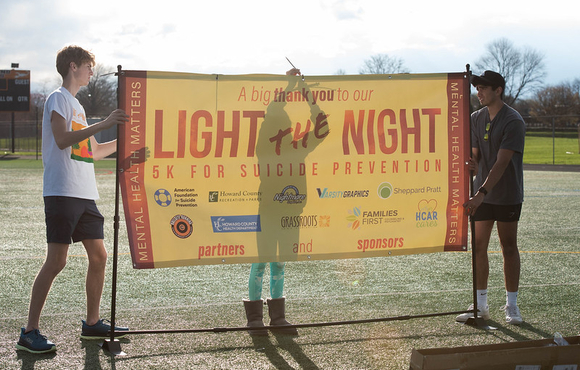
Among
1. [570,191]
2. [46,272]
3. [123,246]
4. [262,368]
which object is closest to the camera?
[262,368]

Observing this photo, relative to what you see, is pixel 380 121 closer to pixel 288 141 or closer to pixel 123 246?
pixel 288 141

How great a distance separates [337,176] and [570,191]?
13693mm

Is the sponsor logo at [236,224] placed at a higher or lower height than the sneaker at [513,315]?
higher

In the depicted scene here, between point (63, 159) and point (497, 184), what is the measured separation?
3351mm

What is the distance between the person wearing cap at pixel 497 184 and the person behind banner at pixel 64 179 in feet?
9.23

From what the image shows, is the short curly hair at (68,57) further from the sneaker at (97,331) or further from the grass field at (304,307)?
the grass field at (304,307)

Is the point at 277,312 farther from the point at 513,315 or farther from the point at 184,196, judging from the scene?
the point at 513,315

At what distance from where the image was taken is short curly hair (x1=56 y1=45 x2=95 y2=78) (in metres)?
4.30

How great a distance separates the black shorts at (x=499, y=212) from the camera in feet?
16.5

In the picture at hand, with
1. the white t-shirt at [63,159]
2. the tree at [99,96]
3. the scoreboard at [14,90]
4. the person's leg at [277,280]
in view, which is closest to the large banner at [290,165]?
the person's leg at [277,280]

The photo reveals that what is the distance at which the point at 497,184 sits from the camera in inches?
200

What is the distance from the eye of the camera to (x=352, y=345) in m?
4.36

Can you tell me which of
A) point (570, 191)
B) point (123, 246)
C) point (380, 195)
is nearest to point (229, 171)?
point (380, 195)

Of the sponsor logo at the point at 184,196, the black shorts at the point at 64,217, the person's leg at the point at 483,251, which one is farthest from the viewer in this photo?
the person's leg at the point at 483,251
